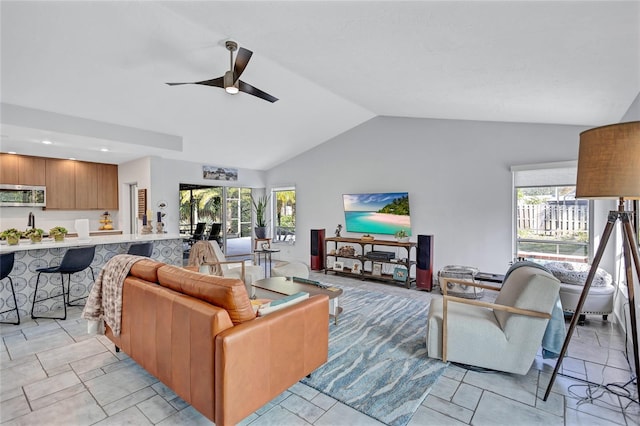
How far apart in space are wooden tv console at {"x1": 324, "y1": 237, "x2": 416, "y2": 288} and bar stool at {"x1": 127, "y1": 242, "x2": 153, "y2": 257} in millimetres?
3221

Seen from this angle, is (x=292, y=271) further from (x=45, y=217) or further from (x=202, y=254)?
(x=45, y=217)

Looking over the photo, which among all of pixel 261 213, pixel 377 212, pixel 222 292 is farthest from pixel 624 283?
pixel 261 213

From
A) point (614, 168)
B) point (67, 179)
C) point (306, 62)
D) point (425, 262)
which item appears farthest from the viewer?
point (67, 179)

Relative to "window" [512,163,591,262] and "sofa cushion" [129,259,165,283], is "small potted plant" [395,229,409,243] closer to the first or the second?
"window" [512,163,591,262]

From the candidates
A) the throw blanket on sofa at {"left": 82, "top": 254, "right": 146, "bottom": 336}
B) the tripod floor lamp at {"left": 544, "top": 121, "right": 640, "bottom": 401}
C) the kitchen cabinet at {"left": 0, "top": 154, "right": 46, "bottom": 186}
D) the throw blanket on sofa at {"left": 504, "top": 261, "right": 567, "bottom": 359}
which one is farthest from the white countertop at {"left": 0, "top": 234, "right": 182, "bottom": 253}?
the tripod floor lamp at {"left": 544, "top": 121, "right": 640, "bottom": 401}

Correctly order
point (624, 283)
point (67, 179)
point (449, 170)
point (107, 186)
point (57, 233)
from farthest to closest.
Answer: point (107, 186) < point (67, 179) < point (449, 170) < point (57, 233) < point (624, 283)

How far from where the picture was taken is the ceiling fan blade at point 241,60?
103 inches

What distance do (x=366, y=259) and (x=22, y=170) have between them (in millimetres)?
6699

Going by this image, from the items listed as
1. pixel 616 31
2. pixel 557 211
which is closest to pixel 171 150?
pixel 616 31

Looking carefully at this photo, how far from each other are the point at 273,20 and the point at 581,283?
4215 mm

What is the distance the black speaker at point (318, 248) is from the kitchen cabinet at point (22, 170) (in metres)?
5.45

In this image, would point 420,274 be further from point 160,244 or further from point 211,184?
point 211,184

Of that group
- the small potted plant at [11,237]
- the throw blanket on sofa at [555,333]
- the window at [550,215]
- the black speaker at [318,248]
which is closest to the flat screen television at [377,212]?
the black speaker at [318,248]

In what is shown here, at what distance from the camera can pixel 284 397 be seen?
2.17 m
